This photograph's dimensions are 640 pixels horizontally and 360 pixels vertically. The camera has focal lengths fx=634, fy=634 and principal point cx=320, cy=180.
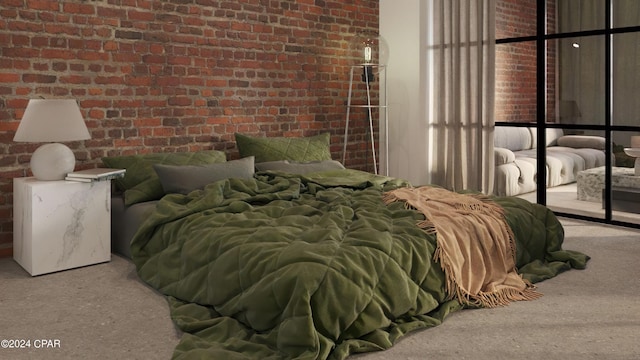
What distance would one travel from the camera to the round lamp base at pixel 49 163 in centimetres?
416

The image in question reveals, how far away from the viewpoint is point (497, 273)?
11.8 ft

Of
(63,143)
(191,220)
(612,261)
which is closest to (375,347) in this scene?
(191,220)

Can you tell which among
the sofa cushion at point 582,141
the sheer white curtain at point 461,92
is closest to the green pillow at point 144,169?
the sheer white curtain at point 461,92

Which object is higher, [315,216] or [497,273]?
[315,216]

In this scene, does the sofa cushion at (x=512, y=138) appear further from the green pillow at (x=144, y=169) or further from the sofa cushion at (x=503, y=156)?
the green pillow at (x=144, y=169)

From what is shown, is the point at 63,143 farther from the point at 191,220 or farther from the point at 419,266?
the point at 419,266

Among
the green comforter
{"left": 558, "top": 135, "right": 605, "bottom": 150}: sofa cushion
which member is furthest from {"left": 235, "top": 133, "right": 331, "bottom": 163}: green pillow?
{"left": 558, "top": 135, "right": 605, "bottom": 150}: sofa cushion

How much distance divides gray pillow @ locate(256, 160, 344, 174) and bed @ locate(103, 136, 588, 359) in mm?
313

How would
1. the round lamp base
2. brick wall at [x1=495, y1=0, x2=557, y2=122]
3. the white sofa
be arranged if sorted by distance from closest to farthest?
the round lamp base
the white sofa
brick wall at [x1=495, y1=0, x2=557, y2=122]

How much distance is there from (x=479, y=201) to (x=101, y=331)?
2.34 metres

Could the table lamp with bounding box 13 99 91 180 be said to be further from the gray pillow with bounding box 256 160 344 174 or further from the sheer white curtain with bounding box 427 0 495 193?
the sheer white curtain with bounding box 427 0 495 193

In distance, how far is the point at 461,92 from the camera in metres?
6.43

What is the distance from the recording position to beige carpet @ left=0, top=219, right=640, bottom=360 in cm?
274

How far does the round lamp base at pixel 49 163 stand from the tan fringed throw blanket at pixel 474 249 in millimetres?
2168
